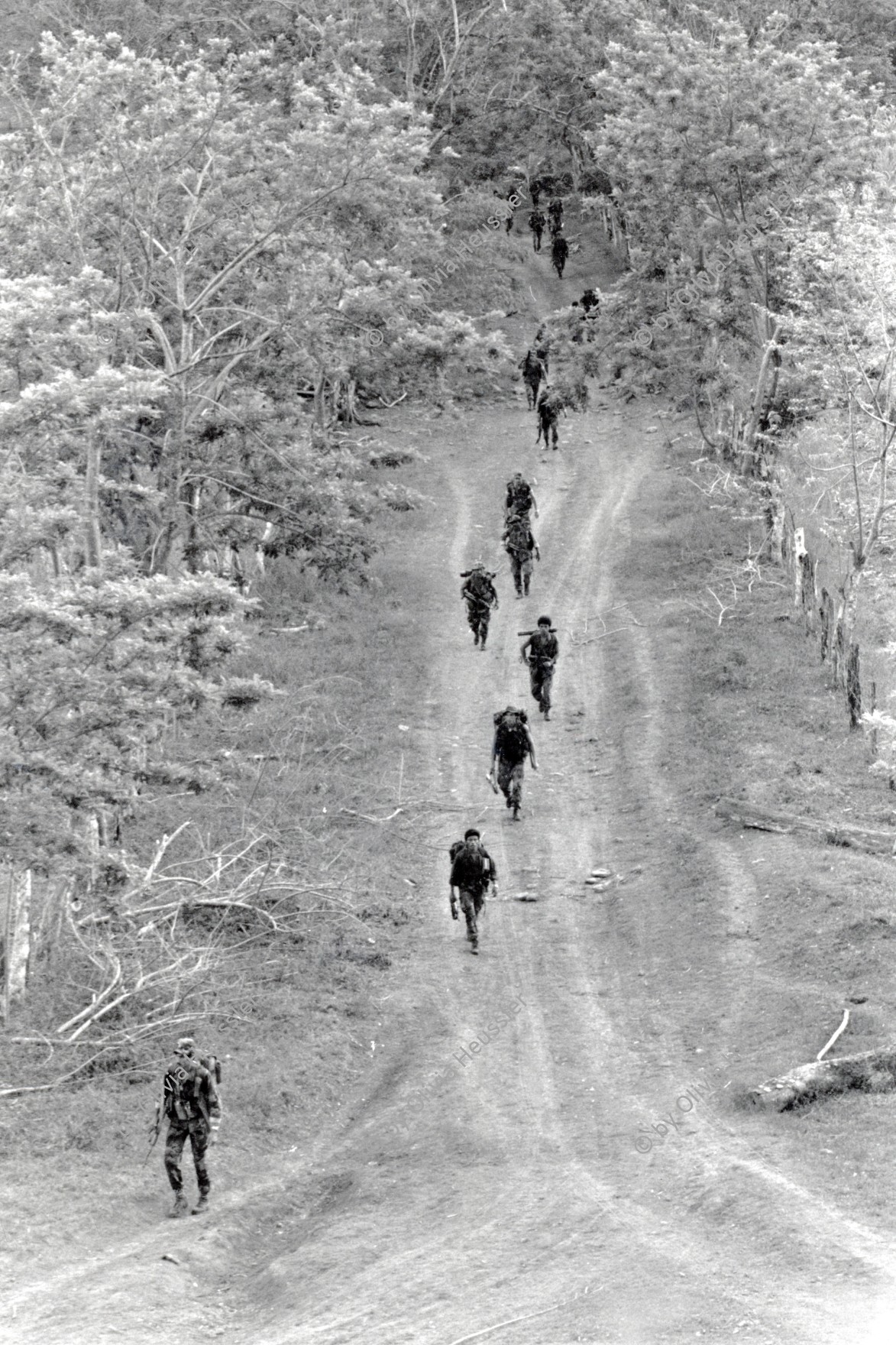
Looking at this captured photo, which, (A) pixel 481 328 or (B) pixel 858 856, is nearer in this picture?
(B) pixel 858 856

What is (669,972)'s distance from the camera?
18.5m

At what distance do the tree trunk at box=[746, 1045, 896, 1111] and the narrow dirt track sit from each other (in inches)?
17.4

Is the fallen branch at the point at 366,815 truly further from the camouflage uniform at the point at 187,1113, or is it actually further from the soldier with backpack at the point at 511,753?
the camouflage uniform at the point at 187,1113

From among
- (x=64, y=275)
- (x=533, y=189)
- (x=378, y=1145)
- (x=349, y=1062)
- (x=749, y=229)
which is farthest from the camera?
(x=533, y=189)

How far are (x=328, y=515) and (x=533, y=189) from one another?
28.8 meters

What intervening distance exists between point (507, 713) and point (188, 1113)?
8516mm

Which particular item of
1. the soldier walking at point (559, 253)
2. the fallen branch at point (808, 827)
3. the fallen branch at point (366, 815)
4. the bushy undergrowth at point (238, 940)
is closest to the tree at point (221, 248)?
the bushy undergrowth at point (238, 940)

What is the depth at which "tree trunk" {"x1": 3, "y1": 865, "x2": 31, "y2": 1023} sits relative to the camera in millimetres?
17344

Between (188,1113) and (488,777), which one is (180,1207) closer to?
(188,1113)

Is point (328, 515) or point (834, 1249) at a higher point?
point (328, 515)

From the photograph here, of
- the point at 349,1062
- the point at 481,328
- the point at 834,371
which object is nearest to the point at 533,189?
the point at 481,328

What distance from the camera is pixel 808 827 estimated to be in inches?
831

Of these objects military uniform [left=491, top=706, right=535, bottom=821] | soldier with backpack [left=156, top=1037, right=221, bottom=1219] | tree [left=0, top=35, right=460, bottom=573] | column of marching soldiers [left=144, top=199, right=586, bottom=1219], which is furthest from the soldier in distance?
soldier with backpack [left=156, top=1037, right=221, bottom=1219]

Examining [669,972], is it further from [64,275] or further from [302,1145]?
[64,275]
